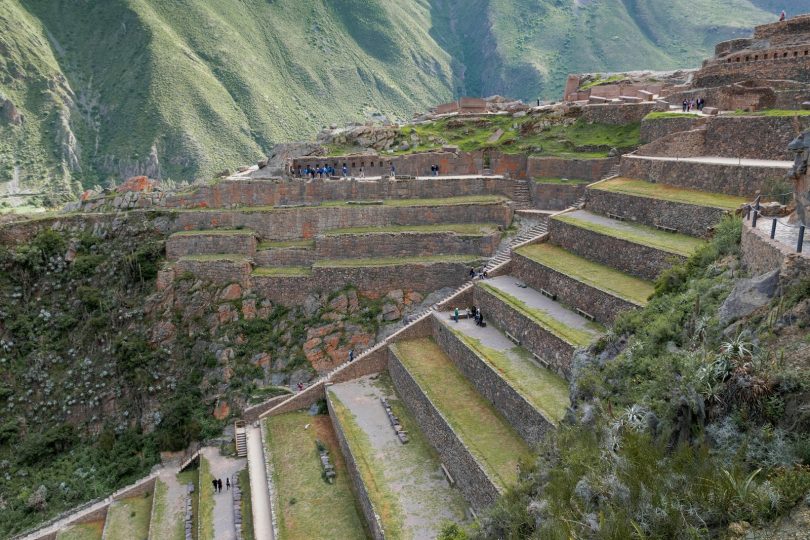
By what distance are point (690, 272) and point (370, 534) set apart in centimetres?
812

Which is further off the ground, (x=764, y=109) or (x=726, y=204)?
(x=764, y=109)

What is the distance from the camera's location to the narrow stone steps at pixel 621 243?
13172 mm

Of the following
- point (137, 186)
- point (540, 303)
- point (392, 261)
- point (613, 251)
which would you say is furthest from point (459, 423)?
point (137, 186)

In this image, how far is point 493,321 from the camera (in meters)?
16.3

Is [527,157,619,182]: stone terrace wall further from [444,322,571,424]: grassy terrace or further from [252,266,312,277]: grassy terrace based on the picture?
[444,322,571,424]: grassy terrace

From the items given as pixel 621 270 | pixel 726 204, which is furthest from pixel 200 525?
pixel 726 204

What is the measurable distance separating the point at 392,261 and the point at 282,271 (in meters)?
4.30

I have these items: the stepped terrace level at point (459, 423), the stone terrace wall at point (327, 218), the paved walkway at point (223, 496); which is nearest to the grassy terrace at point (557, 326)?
the stepped terrace level at point (459, 423)

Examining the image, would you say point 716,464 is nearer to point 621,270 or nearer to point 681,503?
point 681,503

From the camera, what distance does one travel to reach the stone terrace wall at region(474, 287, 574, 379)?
40.8 ft

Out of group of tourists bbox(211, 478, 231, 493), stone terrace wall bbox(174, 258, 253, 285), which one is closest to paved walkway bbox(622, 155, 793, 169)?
stone terrace wall bbox(174, 258, 253, 285)

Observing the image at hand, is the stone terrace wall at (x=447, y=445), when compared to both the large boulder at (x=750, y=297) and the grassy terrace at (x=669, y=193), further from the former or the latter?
the grassy terrace at (x=669, y=193)

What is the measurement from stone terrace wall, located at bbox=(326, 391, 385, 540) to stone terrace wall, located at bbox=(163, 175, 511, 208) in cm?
1109

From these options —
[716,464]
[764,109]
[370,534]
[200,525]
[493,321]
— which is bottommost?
[200,525]
